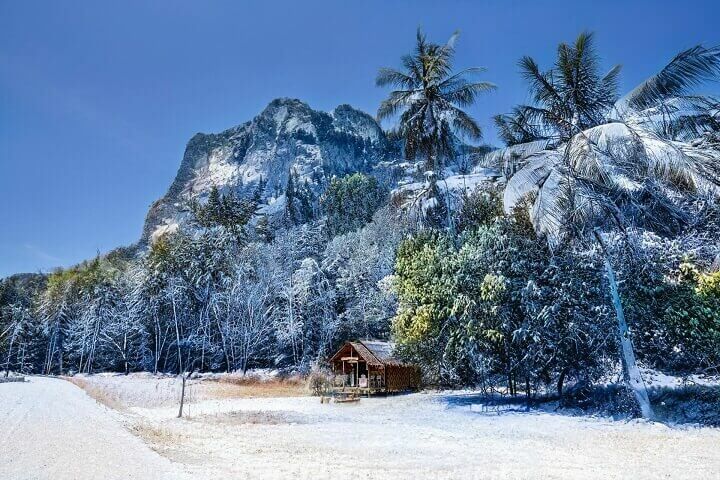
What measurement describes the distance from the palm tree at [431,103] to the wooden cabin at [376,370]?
34.1 feet

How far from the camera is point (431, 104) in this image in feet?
61.3

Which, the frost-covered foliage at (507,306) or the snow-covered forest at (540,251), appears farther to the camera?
the frost-covered foliage at (507,306)

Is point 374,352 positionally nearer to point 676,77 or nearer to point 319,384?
point 319,384

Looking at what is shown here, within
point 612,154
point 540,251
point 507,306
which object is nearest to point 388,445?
point 507,306

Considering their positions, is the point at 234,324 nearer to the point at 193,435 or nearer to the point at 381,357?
the point at 381,357

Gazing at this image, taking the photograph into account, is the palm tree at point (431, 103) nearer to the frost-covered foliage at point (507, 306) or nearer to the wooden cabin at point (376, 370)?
the frost-covered foliage at point (507, 306)

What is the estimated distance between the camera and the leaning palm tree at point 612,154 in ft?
31.7

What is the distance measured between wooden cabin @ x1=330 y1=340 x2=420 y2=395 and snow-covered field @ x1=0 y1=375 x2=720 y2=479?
6898mm

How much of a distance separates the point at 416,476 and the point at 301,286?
1189 inches

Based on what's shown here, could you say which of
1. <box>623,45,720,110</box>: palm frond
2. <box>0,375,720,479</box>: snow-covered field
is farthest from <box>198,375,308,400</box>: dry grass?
<box>623,45,720,110</box>: palm frond

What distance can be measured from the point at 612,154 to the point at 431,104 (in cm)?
882

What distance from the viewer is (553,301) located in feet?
45.4

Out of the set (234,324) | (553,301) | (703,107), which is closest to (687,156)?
(703,107)

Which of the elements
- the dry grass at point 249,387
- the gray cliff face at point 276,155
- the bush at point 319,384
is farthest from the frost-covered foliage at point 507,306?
the gray cliff face at point 276,155
